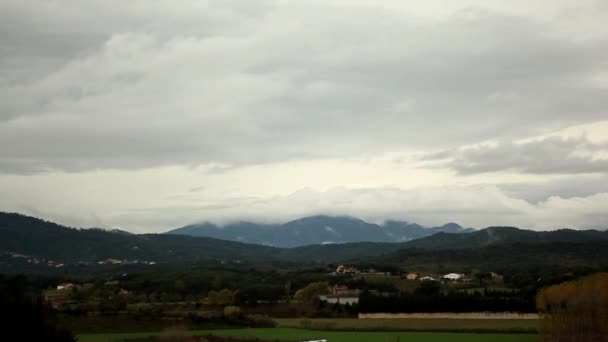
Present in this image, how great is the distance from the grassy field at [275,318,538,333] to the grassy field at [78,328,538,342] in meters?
3.68

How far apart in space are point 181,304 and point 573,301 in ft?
213

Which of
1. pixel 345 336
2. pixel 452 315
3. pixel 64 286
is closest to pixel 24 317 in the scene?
pixel 345 336

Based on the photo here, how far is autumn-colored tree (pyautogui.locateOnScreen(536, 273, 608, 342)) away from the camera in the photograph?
56.9 meters

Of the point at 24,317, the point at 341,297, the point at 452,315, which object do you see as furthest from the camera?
the point at 341,297

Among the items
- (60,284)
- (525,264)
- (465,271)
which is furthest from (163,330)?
(525,264)

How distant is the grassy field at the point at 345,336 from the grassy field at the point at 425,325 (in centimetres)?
368

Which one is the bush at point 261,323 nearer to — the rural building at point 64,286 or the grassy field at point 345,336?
the grassy field at point 345,336

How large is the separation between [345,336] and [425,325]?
14.7m

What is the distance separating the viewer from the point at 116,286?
140125mm

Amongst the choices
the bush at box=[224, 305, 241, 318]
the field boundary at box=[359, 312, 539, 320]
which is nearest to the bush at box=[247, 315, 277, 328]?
the bush at box=[224, 305, 241, 318]

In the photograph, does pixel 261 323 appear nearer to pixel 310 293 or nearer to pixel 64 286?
pixel 310 293

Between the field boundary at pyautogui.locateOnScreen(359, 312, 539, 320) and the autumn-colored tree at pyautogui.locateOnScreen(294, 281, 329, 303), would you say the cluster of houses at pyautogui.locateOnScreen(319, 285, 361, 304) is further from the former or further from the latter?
the field boundary at pyautogui.locateOnScreen(359, 312, 539, 320)

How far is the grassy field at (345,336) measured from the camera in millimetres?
64469

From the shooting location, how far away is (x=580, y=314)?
57.7m
